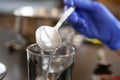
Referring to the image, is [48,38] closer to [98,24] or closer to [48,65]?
[48,65]

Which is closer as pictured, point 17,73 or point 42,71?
point 42,71

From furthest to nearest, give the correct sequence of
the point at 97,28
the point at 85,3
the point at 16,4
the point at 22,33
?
the point at 16,4, the point at 22,33, the point at 97,28, the point at 85,3

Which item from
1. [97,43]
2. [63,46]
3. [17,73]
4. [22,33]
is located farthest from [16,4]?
[63,46]

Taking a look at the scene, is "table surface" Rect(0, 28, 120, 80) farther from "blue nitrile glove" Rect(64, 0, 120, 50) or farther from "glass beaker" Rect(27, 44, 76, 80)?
"glass beaker" Rect(27, 44, 76, 80)

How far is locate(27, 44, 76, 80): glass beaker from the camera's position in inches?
18.0

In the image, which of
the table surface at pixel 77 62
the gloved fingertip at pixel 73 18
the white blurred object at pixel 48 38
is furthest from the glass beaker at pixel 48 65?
the gloved fingertip at pixel 73 18

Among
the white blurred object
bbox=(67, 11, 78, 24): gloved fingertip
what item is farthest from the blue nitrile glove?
the white blurred object

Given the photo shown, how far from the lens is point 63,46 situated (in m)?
0.51

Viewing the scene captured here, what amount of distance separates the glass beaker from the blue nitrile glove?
0.36 meters

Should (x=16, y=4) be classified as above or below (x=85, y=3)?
below

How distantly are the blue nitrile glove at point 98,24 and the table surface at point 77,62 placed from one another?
0.17ft

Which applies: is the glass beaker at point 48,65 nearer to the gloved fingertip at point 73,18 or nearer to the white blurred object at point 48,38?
the white blurred object at point 48,38

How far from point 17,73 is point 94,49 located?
1.11ft

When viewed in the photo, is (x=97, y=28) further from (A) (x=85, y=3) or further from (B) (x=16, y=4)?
(B) (x=16, y=4)
